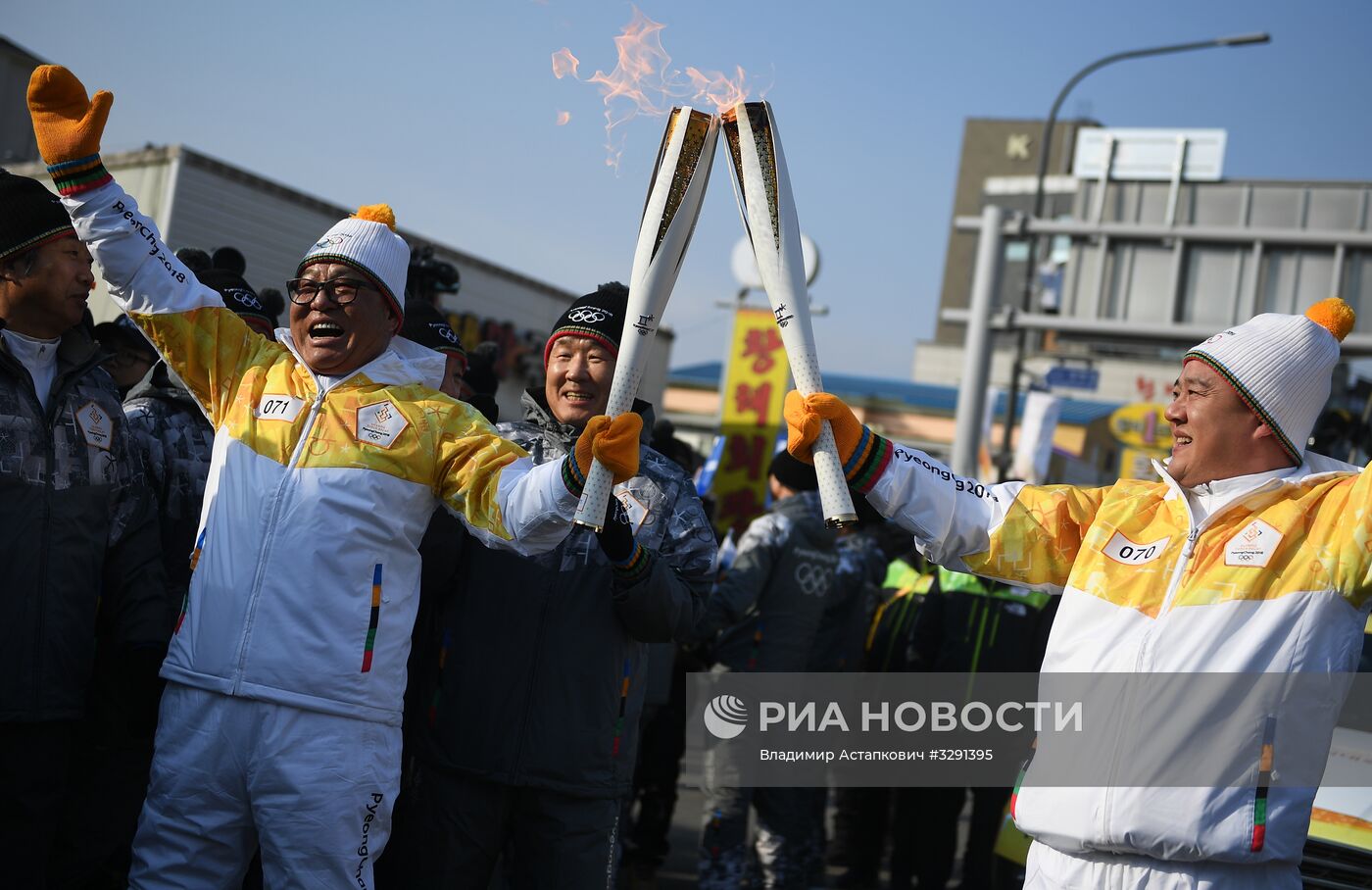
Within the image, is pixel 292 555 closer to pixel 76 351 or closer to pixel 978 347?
pixel 76 351

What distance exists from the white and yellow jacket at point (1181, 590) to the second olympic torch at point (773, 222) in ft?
1.17

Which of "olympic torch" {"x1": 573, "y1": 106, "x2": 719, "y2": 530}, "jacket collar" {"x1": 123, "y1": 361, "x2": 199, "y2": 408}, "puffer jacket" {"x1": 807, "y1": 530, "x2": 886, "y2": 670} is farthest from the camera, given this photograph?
"puffer jacket" {"x1": 807, "y1": 530, "x2": 886, "y2": 670}

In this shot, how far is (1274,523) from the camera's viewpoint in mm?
2369

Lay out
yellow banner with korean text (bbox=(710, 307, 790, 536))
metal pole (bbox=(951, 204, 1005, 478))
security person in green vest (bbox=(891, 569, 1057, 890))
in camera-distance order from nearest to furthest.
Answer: security person in green vest (bbox=(891, 569, 1057, 890)), yellow banner with korean text (bbox=(710, 307, 790, 536)), metal pole (bbox=(951, 204, 1005, 478))

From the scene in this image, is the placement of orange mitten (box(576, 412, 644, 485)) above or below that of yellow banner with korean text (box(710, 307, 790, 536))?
below

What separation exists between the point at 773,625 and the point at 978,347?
780 centimetres

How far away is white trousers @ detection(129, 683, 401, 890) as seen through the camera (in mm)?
2455

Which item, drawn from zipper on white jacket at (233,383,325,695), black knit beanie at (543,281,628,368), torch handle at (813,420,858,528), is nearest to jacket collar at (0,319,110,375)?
zipper on white jacket at (233,383,325,695)

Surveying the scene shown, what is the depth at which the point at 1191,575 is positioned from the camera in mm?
2396

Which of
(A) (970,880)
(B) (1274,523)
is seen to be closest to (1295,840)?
(B) (1274,523)

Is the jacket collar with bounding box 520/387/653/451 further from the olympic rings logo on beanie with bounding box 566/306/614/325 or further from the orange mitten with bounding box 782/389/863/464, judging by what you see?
the orange mitten with bounding box 782/389/863/464

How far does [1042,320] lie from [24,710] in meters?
10.8

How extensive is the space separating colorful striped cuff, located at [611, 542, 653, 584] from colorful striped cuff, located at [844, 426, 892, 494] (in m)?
0.55

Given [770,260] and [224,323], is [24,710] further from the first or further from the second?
[770,260]
